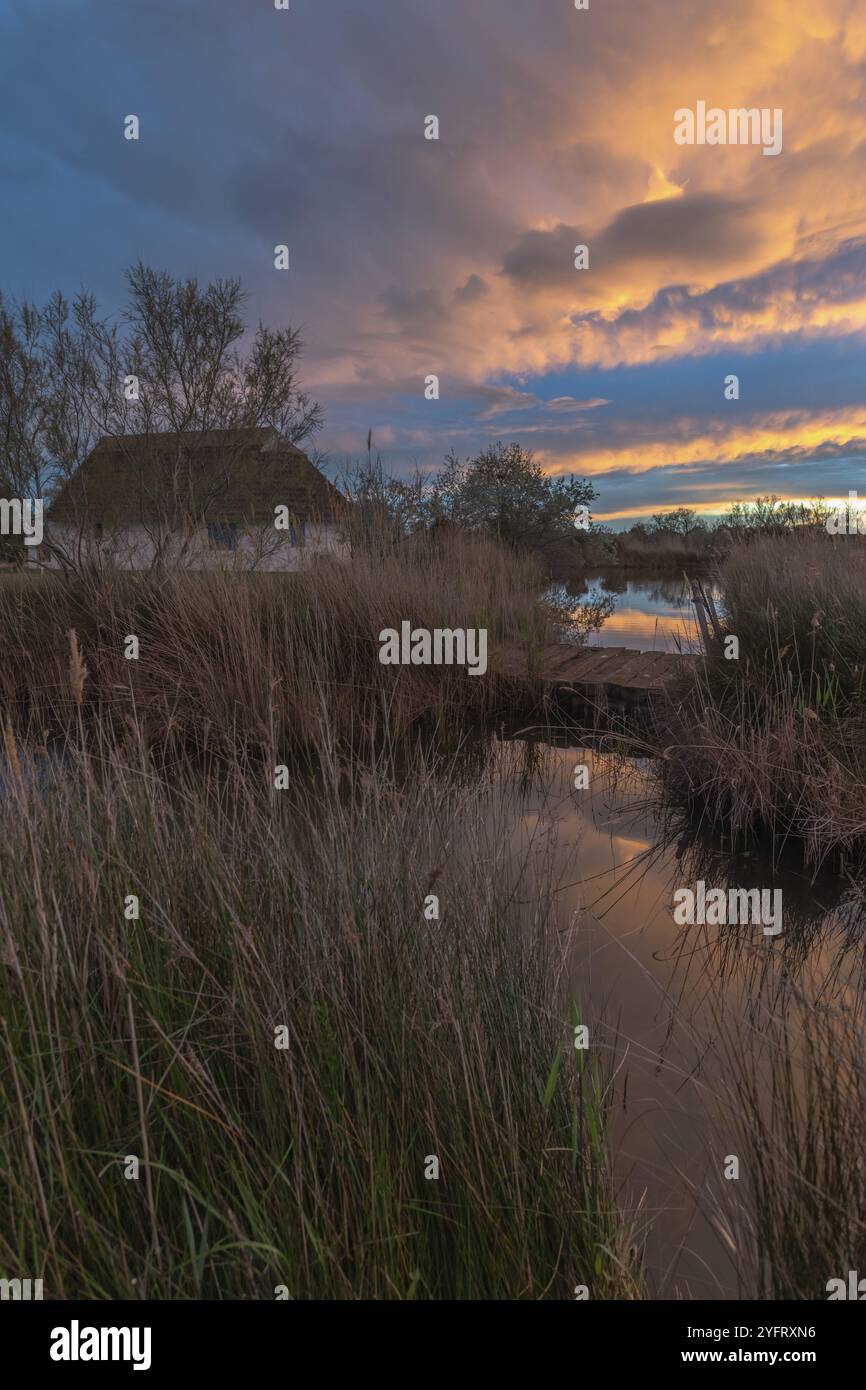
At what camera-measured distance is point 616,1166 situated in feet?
5.98

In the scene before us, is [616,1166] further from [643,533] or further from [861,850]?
[643,533]

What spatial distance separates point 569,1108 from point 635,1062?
62cm

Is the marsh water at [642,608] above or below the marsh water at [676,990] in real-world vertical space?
above

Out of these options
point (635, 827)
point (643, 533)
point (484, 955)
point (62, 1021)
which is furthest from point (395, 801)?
point (643, 533)

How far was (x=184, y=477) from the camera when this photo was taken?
1151 centimetres

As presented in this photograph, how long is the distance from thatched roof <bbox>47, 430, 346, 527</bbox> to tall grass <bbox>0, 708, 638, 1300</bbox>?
7.29 metres

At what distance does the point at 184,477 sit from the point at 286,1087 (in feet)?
37.8

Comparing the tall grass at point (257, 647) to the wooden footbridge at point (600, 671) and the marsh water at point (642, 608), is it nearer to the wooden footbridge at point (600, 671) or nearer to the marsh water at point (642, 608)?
the wooden footbridge at point (600, 671)

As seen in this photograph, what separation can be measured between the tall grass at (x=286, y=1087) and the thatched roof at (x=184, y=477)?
7.29m

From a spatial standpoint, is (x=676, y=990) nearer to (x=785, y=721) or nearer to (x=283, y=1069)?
(x=283, y=1069)

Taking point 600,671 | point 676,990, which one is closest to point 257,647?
point 600,671

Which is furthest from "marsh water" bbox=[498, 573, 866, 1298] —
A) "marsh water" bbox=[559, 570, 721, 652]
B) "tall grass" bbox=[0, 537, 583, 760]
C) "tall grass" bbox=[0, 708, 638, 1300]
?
"marsh water" bbox=[559, 570, 721, 652]

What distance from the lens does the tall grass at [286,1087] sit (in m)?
1.22

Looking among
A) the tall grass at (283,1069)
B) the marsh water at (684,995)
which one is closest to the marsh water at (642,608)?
the marsh water at (684,995)
